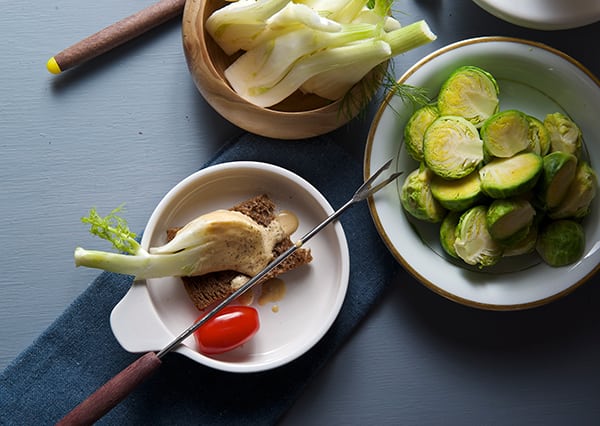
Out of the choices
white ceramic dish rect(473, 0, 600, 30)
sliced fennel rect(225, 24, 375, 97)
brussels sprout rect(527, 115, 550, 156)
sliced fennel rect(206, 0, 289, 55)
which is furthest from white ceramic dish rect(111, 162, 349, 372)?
white ceramic dish rect(473, 0, 600, 30)

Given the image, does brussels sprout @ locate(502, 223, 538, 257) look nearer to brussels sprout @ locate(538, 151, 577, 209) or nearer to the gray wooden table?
brussels sprout @ locate(538, 151, 577, 209)

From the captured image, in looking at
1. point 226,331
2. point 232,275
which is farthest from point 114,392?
point 232,275

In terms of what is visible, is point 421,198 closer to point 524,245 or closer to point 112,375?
point 524,245

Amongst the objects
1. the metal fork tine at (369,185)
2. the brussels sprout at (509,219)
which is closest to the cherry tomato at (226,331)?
the metal fork tine at (369,185)

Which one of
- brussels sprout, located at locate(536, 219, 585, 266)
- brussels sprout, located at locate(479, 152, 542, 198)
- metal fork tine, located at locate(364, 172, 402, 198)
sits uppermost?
metal fork tine, located at locate(364, 172, 402, 198)

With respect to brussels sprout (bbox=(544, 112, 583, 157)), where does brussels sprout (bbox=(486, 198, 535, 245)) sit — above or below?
below

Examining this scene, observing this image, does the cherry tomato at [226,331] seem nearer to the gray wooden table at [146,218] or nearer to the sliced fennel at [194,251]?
the sliced fennel at [194,251]

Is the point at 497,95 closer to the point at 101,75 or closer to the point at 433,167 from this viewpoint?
the point at 433,167

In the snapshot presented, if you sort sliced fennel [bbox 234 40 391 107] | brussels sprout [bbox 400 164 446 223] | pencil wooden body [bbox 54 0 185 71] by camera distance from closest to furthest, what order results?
sliced fennel [bbox 234 40 391 107]
brussels sprout [bbox 400 164 446 223]
pencil wooden body [bbox 54 0 185 71]
